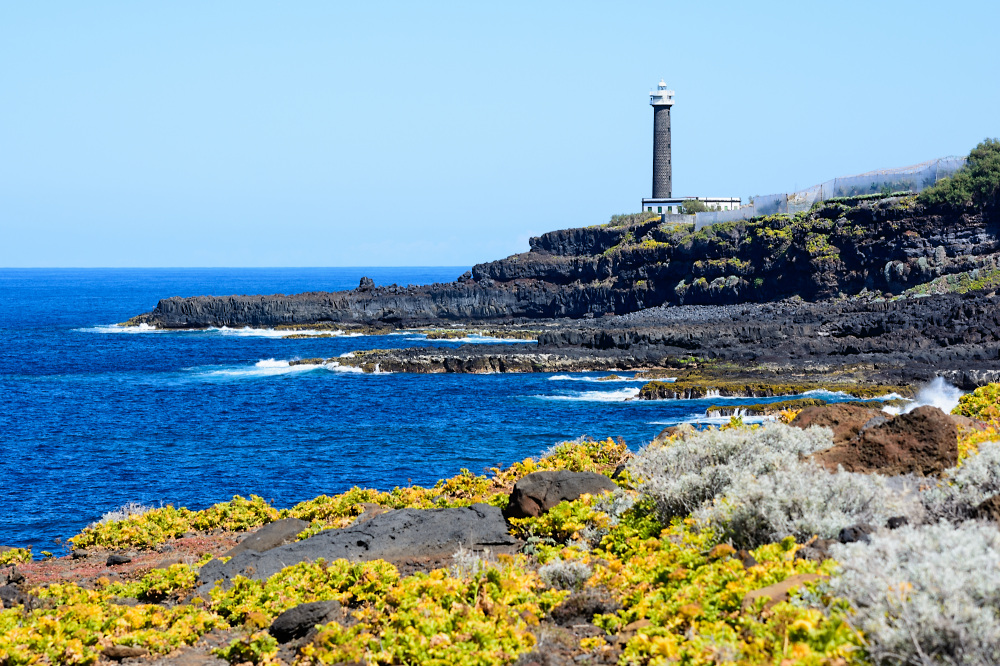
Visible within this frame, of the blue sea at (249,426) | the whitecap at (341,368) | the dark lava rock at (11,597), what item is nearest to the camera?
the dark lava rock at (11,597)

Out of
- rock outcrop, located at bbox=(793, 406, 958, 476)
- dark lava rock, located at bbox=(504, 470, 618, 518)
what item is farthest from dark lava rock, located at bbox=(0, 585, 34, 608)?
rock outcrop, located at bbox=(793, 406, 958, 476)

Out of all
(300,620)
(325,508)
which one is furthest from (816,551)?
(325,508)

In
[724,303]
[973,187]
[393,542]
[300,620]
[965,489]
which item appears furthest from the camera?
[724,303]

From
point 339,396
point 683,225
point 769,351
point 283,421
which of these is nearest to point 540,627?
point 283,421

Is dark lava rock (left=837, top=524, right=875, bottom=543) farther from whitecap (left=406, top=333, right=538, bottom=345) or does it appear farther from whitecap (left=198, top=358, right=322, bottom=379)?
whitecap (left=406, top=333, right=538, bottom=345)

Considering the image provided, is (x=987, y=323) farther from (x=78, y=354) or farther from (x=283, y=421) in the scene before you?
(x=78, y=354)

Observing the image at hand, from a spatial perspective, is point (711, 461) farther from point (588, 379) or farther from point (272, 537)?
point (588, 379)

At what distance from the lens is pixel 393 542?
41.1ft

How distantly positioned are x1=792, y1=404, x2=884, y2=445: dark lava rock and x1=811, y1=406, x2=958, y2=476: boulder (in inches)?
46.4

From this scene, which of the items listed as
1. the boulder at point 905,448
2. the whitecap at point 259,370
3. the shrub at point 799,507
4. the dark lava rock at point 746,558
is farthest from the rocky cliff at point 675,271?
the dark lava rock at point 746,558

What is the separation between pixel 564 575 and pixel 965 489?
384 cm

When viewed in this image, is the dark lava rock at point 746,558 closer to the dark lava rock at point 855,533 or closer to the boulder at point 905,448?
the dark lava rock at point 855,533

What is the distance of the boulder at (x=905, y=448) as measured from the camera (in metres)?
11.2

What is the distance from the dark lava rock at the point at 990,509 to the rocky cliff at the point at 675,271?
71655mm
